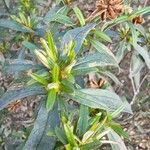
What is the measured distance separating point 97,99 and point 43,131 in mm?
179

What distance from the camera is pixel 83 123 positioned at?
44.9 inches

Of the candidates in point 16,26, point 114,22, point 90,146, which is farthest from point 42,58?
point 16,26

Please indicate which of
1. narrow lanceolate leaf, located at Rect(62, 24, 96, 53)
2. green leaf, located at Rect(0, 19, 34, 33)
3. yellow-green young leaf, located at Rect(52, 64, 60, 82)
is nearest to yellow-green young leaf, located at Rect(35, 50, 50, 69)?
yellow-green young leaf, located at Rect(52, 64, 60, 82)

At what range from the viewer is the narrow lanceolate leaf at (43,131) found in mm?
1132

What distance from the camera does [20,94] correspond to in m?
1.17

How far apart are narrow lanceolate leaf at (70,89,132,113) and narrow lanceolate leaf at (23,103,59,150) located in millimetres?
81

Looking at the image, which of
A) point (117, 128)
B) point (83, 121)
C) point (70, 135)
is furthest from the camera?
point (117, 128)

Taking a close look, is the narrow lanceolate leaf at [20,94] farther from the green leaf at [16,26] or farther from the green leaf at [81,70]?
the green leaf at [16,26]

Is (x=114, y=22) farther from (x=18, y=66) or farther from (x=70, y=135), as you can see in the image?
(x=70, y=135)

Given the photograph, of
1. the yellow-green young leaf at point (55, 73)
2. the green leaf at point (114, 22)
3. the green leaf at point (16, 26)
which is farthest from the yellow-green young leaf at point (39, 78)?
the green leaf at point (16, 26)

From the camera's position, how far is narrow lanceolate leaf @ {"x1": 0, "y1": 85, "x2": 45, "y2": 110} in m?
1.16

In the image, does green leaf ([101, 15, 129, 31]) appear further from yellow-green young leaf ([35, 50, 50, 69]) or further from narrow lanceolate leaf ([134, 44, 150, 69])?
yellow-green young leaf ([35, 50, 50, 69])

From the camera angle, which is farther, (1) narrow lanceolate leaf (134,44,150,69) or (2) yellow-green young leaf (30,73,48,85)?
(1) narrow lanceolate leaf (134,44,150,69)

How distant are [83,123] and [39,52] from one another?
0.24 metres
